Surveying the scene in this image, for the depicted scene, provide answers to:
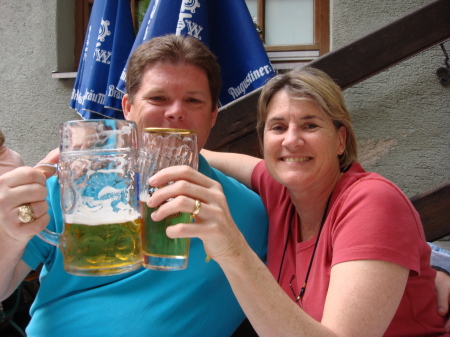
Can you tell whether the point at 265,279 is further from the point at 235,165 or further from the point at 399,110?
the point at 399,110

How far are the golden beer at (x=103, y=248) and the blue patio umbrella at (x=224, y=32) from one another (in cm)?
155

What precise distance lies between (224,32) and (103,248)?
1918 millimetres

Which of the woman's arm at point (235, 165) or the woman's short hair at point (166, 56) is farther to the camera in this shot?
the woman's arm at point (235, 165)

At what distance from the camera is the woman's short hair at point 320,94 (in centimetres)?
146

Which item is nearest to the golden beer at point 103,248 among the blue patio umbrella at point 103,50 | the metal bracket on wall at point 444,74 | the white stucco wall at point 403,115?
the blue patio umbrella at point 103,50

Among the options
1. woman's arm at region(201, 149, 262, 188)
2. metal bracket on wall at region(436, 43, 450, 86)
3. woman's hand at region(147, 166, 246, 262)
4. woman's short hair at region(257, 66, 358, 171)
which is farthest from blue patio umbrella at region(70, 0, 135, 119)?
metal bracket on wall at region(436, 43, 450, 86)

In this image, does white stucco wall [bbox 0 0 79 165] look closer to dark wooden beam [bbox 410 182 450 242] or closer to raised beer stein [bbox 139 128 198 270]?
dark wooden beam [bbox 410 182 450 242]

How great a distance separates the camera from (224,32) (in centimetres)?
248

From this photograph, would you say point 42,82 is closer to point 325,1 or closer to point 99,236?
point 325,1

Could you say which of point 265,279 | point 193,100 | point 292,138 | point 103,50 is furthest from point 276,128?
point 103,50

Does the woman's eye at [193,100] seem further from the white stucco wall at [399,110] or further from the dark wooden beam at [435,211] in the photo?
the white stucco wall at [399,110]

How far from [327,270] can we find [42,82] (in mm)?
3799

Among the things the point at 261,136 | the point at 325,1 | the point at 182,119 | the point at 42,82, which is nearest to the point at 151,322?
the point at 182,119

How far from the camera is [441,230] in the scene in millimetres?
2123
